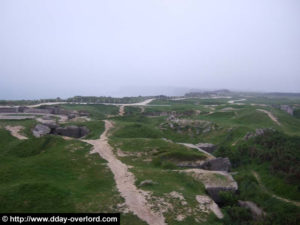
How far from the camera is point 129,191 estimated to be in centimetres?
1808

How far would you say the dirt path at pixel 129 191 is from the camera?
48.6 ft

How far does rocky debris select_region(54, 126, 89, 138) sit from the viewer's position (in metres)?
42.8

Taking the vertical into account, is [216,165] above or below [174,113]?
below

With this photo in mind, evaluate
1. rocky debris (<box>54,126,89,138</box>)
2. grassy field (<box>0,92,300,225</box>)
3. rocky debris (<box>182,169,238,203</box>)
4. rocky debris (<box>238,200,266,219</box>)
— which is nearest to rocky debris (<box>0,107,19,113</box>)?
grassy field (<box>0,92,300,225</box>)

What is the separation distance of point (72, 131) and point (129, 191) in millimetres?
29191

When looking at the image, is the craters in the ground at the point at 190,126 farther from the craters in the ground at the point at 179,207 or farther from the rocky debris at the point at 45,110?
the craters in the ground at the point at 179,207

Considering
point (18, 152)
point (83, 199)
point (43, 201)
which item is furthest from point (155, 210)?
point (18, 152)

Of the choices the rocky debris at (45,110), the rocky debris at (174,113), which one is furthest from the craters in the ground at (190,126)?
the rocky debris at (45,110)

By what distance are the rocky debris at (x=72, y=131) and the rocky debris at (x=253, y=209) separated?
32.8m

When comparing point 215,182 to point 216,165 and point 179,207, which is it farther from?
point 179,207

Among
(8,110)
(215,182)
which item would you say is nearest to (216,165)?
(215,182)

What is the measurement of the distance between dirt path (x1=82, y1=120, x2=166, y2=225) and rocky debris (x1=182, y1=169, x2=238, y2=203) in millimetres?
6497

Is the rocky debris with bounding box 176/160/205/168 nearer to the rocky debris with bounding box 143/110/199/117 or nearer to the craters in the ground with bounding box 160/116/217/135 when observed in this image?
the craters in the ground with bounding box 160/116/217/135

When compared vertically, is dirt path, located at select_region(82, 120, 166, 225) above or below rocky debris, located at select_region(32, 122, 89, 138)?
below
